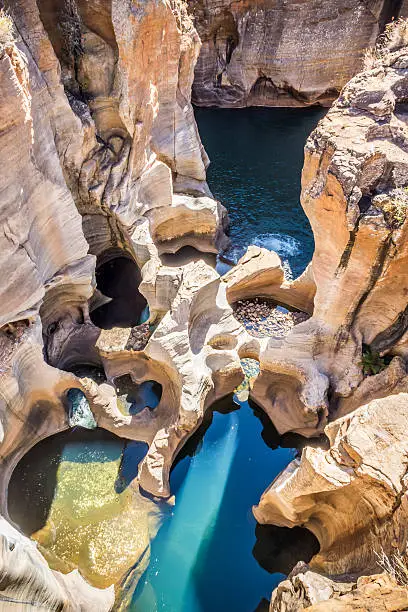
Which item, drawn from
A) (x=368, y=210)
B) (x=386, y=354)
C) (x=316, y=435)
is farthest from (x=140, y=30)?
(x=316, y=435)

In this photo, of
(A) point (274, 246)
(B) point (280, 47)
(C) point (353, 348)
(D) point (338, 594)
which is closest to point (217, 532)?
(D) point (338, 594)

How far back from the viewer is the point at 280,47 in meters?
23.1

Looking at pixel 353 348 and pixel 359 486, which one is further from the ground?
pixel 359 486

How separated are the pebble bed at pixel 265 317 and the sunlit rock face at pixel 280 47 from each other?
54.1ft

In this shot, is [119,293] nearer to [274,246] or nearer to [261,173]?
[274,246]

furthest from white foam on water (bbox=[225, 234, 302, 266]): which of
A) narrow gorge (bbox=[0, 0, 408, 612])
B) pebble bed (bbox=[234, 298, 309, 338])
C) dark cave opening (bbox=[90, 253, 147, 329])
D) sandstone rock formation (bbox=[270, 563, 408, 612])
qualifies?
sandstone rock formation (bbox=[270, 563, 408, 612])

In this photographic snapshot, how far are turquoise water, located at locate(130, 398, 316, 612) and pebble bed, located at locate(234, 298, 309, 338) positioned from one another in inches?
122

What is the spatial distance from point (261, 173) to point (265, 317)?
30.2 ft

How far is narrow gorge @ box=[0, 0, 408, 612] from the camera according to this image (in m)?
6.50

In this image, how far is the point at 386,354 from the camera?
9.67 metres

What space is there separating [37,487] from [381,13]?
2564 centimetres

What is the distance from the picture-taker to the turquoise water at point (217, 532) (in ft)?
26.9

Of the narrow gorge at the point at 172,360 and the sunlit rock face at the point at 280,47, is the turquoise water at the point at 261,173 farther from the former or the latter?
the narrow gorge at the point at 172,360

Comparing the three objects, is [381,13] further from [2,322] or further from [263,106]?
[2,322]
